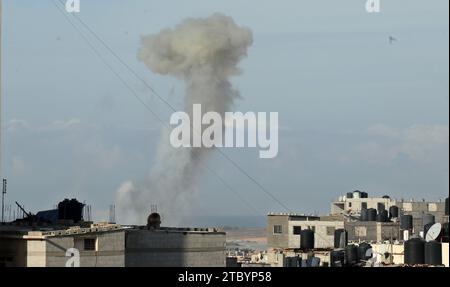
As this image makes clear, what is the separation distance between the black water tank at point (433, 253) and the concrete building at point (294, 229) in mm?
44382

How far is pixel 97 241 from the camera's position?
85500 mm

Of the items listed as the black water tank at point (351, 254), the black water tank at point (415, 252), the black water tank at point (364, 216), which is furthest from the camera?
the black water tank at point (364, 216)

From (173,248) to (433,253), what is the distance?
1952 cm

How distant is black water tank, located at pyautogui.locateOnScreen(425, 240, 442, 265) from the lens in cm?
8450

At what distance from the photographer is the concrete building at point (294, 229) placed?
132 meters

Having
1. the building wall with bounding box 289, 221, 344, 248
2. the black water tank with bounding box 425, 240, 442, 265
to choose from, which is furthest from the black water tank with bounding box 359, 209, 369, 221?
the black water tank with bounding box 425, 240, 442, 265

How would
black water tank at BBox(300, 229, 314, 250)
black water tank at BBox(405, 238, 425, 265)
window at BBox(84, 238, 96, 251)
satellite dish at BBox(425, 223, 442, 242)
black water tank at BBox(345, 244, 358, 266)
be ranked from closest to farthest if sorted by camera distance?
1. window at BBox(84, 238, 96, 251)
2. black water tank at BBox(405, 238, 425, 265)
3. satellite dish at BBox(425, 223, 442, 242)
4. black water tank at BBox(345, 244, 358, 266)
5. black water tank at BBox(300, 229, 314, 250)

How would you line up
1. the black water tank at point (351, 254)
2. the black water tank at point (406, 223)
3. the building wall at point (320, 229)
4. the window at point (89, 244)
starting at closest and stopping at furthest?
the window at point (89, 244) → the black water tank at point (351, 254) → the black water tank at point (406, 223) → the building wall at point (320, 229)

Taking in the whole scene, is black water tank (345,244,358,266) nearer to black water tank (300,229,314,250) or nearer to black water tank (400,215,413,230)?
black water tank (300,229,314,250)

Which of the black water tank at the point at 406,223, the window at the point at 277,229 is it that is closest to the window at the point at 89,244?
the black water tank at the point at 406,223

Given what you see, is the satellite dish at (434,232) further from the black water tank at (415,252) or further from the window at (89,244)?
the window at (89,244)

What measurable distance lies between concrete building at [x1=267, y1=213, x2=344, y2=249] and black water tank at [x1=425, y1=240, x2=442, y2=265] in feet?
146
